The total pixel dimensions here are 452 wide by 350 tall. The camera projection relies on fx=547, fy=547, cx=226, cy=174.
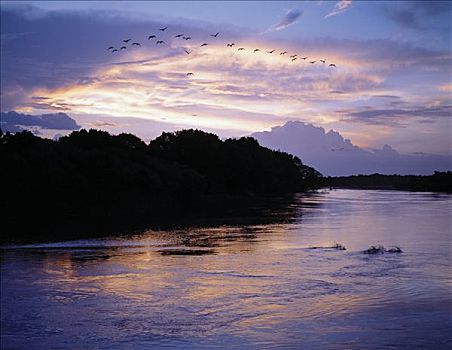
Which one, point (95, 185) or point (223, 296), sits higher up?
point (95, 185)

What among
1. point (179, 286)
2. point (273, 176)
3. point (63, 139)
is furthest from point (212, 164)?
point (179, 286)

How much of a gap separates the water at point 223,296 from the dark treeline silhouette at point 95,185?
9.55 m

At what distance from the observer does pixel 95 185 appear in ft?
173

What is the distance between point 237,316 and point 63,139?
6086cm

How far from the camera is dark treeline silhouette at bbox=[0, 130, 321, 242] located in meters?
36.3

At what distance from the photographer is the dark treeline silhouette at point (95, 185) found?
36312 mm

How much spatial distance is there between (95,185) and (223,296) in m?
40.5

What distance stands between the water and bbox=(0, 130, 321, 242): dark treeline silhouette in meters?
9.55

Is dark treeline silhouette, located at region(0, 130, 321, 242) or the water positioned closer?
the water

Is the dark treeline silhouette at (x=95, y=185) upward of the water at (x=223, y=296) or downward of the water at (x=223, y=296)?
upward

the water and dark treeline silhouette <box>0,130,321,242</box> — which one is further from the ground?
dark treeline silhouette <box>0,130,321,242</box>

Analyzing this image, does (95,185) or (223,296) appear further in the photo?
(95,185)

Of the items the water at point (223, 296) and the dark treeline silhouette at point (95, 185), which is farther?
the dark treeline silhouette at point (95, 185)

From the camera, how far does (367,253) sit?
72.9 ft
